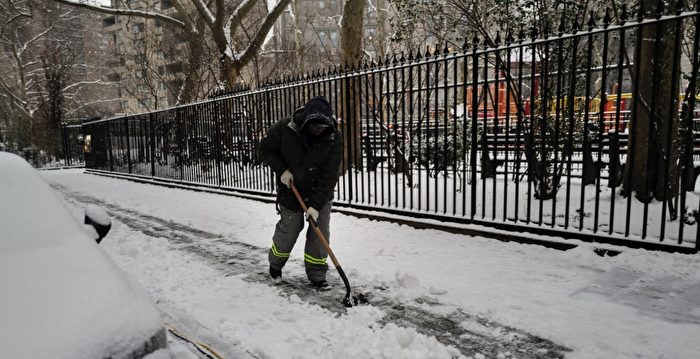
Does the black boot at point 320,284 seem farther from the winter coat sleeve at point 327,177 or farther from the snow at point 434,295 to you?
the winter coat sleeve at point 327,177

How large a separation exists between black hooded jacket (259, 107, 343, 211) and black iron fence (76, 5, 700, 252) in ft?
5.87

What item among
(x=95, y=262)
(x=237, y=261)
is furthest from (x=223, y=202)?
(x=95, y=262)

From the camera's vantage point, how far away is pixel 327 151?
161 inches

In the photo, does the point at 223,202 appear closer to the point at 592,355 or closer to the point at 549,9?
the point at 549,9

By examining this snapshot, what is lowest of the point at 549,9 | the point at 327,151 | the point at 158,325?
the point at 158,325

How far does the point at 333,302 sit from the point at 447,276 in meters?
1.24

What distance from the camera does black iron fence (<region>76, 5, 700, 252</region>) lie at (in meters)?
4.55

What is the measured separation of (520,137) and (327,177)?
4303 mm

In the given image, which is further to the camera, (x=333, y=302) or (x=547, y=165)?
(x=547, y=165)

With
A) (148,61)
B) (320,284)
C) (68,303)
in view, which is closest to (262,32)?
(148,61)

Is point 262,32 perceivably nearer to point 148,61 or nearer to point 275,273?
point 148,61

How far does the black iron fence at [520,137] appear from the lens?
455cm

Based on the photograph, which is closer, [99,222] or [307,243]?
[99,222]

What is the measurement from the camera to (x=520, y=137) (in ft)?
23.4
